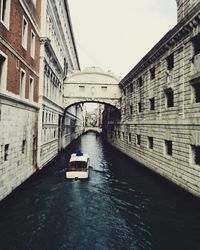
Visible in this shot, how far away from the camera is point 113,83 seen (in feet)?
115

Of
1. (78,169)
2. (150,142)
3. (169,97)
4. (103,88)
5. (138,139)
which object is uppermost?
(103,88)

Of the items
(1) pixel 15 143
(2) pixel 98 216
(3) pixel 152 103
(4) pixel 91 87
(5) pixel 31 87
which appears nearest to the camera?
(2) pixel 98 216

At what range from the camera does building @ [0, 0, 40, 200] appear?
11.5 m

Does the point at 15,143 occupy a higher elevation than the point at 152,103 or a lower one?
lower

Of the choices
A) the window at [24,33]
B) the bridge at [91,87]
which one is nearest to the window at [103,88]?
the bridge at [91,87]

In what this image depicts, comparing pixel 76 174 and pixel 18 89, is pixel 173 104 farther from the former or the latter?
pixel 18 89

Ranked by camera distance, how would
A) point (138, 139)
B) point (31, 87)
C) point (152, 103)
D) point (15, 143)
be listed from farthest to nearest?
point (138, 139) < point (152, 103) < point (31, 87) < point (15, 143)

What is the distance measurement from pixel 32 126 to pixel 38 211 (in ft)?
25.4

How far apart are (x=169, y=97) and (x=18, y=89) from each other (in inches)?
445

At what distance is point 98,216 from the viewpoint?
11016 mm

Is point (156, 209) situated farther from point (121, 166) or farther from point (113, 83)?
point (113, 83)

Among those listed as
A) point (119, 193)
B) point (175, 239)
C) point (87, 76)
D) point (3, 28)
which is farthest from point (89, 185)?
point (87, 76)

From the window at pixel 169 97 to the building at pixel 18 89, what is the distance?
35.1 ft

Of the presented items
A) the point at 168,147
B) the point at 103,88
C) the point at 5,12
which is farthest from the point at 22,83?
the point at 103,88
